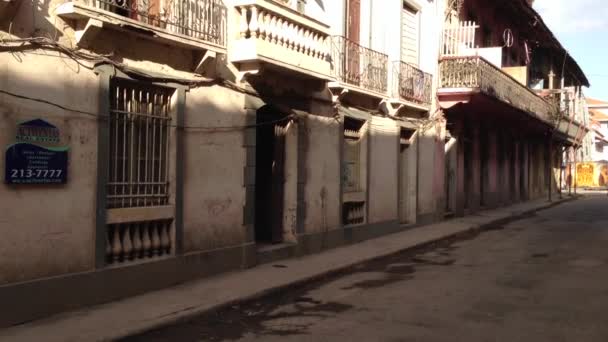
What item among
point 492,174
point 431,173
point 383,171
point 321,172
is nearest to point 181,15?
point 321,172

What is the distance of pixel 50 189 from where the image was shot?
6703 millimetres

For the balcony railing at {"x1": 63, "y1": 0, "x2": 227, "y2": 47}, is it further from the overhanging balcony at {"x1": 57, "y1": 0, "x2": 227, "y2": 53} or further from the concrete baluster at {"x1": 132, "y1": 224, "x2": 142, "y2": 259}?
the concrete baluster at {"x1": 132, "y1": 224, "x2": 142, "y2": 259}

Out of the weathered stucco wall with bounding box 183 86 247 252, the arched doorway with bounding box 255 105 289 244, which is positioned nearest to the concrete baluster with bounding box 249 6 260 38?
the weathered stucco wall with bounding box 183 86 247 252

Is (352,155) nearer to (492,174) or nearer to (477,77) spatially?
(477,77)

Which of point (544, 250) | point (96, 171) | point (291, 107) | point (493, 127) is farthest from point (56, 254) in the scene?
point (493, 127)

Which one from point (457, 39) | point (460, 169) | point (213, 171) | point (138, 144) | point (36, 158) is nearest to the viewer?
point (36, 158)

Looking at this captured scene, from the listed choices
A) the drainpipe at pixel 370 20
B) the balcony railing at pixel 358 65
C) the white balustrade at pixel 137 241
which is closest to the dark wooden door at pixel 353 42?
the balcony railing at pixel 358 65

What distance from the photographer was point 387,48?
1495 centimetres

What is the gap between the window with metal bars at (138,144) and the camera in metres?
7.67

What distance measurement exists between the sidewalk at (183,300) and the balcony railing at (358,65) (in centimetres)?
354

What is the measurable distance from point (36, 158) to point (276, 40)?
4.65 metres

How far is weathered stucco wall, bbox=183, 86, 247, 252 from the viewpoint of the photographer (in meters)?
8.71

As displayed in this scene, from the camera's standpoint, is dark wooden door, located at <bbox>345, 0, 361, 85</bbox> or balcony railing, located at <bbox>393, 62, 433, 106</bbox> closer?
dark wooden door, located at <bbox>345, 0, 361, 85</bbox>

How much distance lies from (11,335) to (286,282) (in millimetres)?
3795
